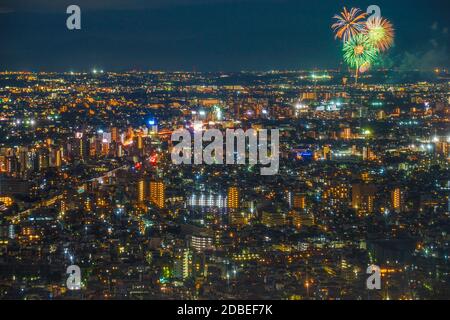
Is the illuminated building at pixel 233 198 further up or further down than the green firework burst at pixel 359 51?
further down

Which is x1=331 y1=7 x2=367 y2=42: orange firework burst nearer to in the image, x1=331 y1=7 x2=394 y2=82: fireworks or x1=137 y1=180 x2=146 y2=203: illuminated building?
x1=331 y1=7 x2=394 y2=82: fireworks

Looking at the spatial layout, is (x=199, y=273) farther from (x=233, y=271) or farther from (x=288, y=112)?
(x=288, y=112)

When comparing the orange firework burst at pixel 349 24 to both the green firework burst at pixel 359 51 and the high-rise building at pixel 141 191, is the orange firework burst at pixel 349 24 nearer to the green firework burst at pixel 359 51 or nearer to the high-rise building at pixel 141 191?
the green firework burst at pixel 359 51

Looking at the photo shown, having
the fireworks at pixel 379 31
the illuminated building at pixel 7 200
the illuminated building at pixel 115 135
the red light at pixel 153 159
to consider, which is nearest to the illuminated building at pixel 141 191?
the red light at pixel 153 159

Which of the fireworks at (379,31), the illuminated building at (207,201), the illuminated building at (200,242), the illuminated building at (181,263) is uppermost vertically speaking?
the fireworks at (379,31)

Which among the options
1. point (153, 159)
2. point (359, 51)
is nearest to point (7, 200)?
point (153, 159)

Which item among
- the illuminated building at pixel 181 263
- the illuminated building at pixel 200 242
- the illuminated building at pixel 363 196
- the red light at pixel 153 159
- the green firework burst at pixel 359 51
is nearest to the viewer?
the illuminated building at pixel 181 263
